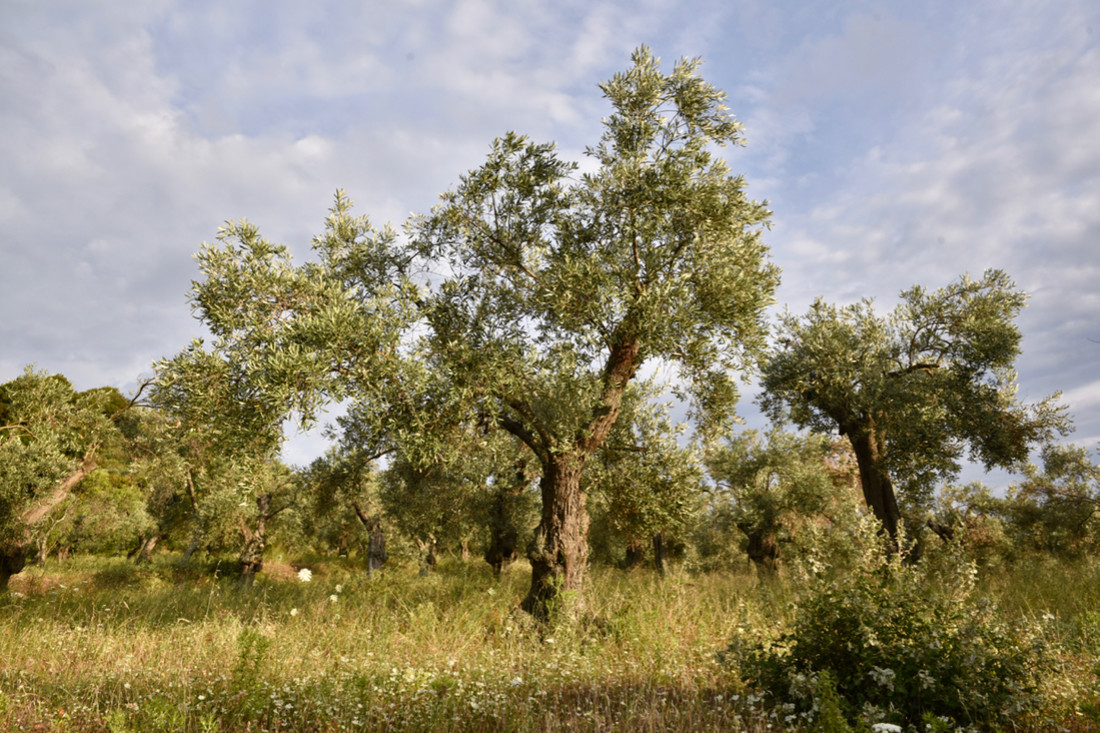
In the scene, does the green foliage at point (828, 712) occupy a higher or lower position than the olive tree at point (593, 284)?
lower

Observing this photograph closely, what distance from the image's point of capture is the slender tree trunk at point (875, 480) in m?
21.2

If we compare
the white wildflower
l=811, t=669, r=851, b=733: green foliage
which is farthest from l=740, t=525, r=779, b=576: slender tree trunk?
l=811, t=669, r=851, b=733: green foliage

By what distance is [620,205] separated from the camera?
12.9 meters

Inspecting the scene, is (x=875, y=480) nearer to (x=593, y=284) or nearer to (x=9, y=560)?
(x=593, y=284)

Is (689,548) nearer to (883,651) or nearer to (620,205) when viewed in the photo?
(620,205)

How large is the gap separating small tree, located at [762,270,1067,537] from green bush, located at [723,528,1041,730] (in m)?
15.0

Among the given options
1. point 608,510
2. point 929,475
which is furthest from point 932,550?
point 608,510

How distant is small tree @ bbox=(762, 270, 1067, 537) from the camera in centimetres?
2027

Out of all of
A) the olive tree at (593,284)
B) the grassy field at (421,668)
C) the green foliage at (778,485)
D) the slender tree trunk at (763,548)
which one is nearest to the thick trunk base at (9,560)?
the grassy field at (421,668)

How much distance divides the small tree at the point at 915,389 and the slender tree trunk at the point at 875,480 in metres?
0.04

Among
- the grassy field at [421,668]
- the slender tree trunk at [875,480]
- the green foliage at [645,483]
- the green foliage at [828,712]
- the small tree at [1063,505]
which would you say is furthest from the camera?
the small tree at [1063,505]

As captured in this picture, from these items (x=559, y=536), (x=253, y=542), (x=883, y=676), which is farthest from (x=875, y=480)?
(x=253, y=542)

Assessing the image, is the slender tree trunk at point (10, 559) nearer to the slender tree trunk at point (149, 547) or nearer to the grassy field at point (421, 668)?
the grassy field at point (421, 668)

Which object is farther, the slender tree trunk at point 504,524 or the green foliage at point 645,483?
the slender tree trunk at point 504,524
